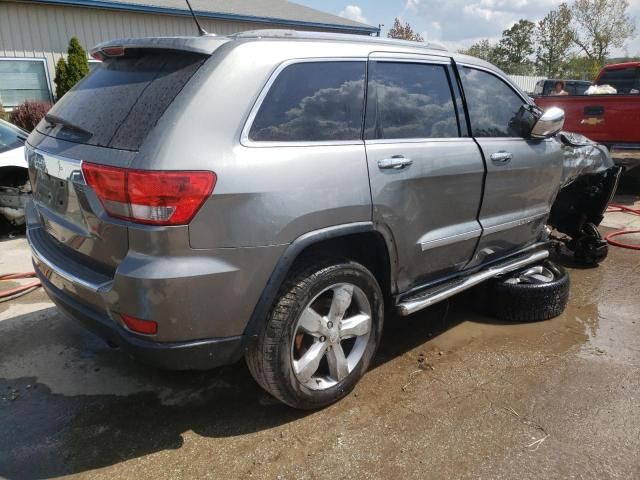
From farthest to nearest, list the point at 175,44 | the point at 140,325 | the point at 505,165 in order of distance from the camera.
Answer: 1. the point at 505,165
2. the point at 175,44
3. the point at 140,325

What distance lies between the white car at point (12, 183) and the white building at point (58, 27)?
8.02 meters

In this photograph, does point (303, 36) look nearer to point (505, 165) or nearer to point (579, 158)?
point (505, 165)

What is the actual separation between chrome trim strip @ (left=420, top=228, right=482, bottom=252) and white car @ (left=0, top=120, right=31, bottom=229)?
4.85 metres

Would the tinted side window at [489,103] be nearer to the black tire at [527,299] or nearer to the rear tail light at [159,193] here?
the black tire at [527,299]

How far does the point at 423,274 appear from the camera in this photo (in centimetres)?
322

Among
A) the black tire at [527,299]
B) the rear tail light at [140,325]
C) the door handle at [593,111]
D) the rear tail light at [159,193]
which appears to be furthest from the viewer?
the door handle at [593,111]

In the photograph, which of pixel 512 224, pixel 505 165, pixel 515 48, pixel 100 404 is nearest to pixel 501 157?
pixel 505 165

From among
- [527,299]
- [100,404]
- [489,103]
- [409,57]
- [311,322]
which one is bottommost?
[100,404]

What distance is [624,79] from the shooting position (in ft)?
36.4

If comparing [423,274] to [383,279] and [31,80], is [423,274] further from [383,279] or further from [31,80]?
[31,80]

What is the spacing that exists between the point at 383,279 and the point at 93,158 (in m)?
1.67

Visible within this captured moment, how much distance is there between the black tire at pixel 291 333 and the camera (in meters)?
2.49

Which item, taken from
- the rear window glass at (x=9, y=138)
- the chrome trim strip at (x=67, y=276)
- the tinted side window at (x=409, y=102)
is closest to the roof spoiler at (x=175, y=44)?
the tinted side window at (x=409, y=102)

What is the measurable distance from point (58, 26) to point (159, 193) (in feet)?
44.0
